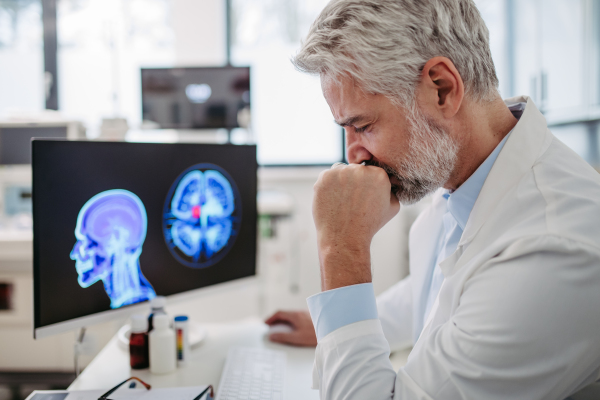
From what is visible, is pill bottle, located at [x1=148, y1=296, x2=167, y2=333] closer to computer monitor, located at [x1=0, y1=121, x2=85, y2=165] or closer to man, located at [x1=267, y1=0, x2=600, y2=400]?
man, located at [x1=267, y1=0, x2=600, y2=400]

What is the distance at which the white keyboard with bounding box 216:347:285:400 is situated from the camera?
84 cm

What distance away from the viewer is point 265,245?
2.65 meters

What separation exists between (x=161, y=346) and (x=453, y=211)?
0.74 metres

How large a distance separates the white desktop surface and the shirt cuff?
0.22 metres

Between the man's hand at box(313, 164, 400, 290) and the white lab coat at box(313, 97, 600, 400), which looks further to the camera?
the man's hand at box(313, 164, 400, 290)

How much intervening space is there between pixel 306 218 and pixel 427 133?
6.97 ft

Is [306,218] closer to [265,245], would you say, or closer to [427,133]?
[265,245]

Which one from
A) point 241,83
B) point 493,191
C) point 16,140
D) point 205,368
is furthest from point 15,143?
point 493,191

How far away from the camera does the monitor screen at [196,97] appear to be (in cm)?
212

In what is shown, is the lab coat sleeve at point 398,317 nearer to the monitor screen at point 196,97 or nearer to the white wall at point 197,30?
the monitor screen at point 196,97

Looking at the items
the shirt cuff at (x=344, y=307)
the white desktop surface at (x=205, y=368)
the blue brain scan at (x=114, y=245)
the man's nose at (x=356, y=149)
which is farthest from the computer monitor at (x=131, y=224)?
the shirt cuff at (x=344, y=307)

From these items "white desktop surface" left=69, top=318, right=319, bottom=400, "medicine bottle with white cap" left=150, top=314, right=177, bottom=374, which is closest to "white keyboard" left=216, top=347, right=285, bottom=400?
"white desktop surface" left=69, top=318, right=319, bottom=400

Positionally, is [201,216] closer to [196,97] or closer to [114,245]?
[114,245]

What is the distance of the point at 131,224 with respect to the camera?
996 mm
